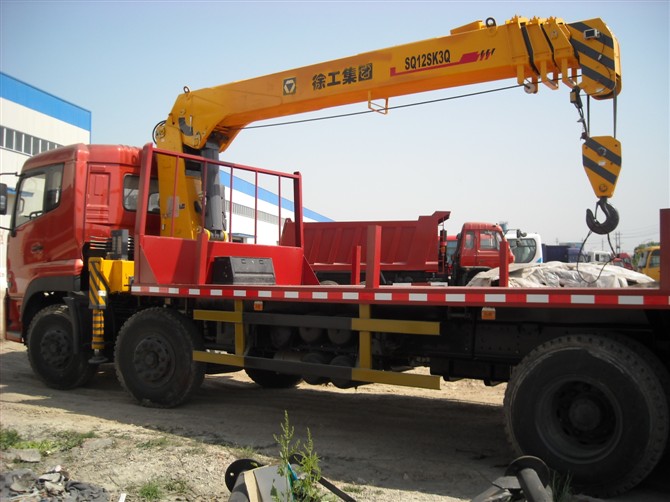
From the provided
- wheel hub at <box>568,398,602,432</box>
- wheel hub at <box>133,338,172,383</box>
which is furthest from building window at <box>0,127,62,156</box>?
wheel hub at <box>568,398,602,432</box>

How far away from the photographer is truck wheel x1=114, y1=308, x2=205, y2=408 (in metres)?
6.71

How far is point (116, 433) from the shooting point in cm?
555

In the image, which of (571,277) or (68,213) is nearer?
(571,277)

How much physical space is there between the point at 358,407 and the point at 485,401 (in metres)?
1.62

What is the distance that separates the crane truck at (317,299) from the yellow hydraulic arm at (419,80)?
19mm

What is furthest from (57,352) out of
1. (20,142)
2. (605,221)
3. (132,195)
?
(20,142)

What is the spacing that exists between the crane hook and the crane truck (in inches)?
1.0

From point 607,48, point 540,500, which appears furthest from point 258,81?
point 540,500

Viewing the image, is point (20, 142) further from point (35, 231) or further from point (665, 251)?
point (665, 251)

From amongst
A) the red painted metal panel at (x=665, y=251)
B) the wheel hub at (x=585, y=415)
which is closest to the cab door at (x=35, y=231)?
the wheel hub at (x=585, y=415)

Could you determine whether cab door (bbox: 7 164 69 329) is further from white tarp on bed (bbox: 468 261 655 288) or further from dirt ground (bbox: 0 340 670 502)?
white tarp on bed (bbox: 468 261 655 288)

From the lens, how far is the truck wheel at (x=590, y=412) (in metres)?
3.94

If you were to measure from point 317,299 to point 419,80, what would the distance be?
3.07m

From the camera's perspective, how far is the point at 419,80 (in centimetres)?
705
